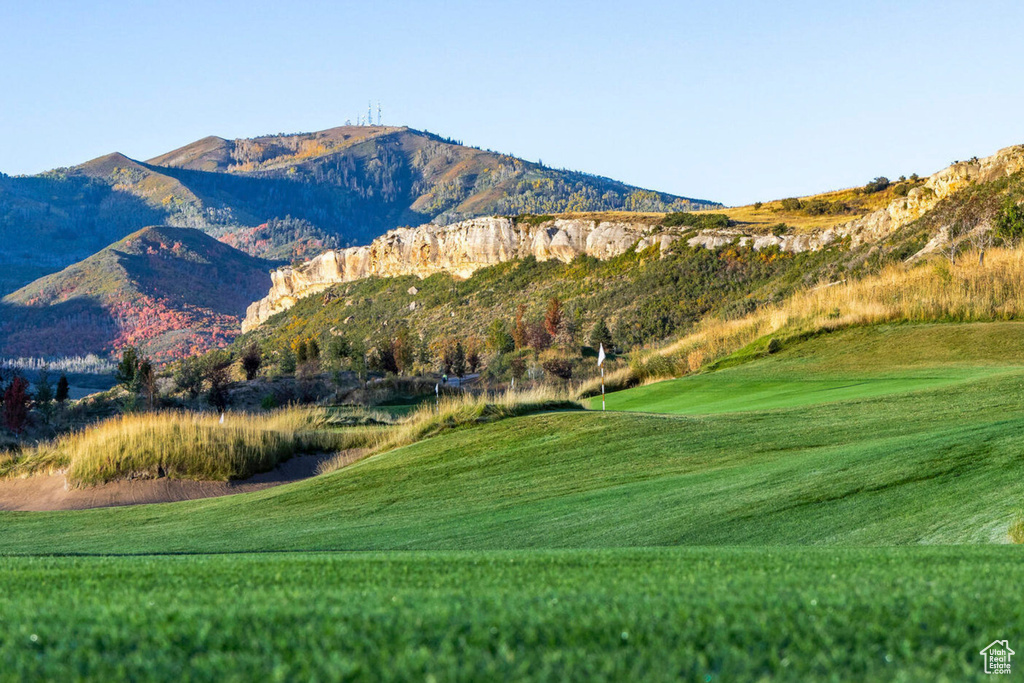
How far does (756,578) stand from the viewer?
11.9 feet

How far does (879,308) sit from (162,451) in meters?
20.4

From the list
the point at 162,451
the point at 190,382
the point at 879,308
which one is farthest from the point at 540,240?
the point at 162,451

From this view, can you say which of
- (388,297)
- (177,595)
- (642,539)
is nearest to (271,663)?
(177,595)

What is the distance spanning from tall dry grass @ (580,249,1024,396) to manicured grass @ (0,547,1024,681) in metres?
23.2

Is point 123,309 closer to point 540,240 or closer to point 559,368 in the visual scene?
point 540,240

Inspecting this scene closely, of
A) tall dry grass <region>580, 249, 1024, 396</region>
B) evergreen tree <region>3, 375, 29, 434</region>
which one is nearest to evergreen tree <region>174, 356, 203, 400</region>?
evergreen tree <region>3, 375, 29, 434</region>

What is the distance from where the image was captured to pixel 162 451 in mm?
19625

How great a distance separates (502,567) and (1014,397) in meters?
12.1

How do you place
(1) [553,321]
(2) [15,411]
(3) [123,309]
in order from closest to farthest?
1. (2) [15,411]
2. (1) [553,321]
3. (3) [123,309]

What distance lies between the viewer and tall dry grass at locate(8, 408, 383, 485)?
1947cm

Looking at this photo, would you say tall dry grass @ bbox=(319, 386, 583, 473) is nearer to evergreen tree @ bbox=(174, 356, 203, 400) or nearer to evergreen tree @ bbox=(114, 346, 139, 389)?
evergreen tree @ bbox=(114, 346, 139, 389)

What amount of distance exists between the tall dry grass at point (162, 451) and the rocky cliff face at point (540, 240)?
43.2 meters

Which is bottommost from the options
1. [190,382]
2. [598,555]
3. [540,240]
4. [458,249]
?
[190,382]

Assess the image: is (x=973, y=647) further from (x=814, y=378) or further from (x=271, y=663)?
(x=814, y=378)
